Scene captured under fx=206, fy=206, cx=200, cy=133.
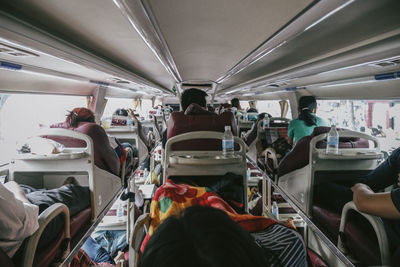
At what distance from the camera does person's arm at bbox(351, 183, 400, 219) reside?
4.47 feet

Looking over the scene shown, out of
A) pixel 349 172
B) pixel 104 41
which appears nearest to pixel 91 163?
pixel 104 41

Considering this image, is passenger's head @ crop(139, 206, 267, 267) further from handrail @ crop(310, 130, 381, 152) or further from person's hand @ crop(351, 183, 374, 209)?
handrail @ crop(310, 130, 381, 152)

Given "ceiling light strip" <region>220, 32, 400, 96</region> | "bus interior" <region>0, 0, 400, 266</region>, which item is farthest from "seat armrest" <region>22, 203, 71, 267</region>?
"ceiling light strip" <region>220, 32, 400, 96</region>

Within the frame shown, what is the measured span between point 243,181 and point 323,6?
76.6 inches

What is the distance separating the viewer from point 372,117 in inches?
186

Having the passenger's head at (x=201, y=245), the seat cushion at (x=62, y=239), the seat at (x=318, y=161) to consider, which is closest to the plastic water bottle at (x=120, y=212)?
the seat cushion at (x=62, y=239)

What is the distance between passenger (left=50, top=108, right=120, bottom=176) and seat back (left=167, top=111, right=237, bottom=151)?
3.05 feet

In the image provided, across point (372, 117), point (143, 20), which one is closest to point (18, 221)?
point (143, 20)

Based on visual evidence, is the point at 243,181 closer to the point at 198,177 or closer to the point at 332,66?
the point at 198,177

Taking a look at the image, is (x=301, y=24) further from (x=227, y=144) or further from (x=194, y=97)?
(x=194, y=97)

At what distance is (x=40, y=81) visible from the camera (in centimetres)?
439

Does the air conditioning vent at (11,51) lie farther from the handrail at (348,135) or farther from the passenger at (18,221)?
the handrail at (348,135)

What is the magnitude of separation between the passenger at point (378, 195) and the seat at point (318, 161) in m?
0.16

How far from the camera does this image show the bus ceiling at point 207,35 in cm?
218
